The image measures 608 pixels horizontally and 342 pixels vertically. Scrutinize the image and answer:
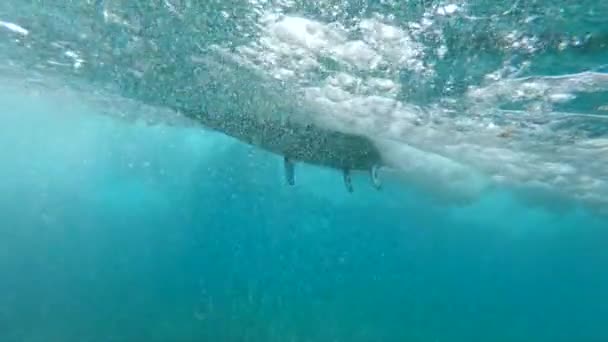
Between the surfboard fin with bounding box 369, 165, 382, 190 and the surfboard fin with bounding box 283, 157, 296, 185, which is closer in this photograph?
the surfboard fin with bounding box 283, 157, 296, 185

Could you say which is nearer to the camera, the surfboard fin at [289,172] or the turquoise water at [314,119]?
the turquoise water at [314,119]

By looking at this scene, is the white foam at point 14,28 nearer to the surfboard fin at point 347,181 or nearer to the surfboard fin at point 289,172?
the surfboard fin at point 289,172

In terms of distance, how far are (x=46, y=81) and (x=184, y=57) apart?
12.5m

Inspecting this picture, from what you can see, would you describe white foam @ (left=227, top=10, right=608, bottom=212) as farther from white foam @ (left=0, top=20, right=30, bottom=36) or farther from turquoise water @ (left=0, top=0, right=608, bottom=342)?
white foam @ (left=0, top=20, right=30, bottom=36)

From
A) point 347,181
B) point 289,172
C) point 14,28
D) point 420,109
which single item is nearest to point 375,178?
point 347,181

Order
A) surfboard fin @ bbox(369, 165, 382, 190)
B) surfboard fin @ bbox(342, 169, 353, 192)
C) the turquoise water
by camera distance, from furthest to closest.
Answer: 1. surfboard fin @ bbox(369, 165, 382, 190)
2. surfboard fin @ bbox(342, 169, 353, 192)
3. the turquoise water

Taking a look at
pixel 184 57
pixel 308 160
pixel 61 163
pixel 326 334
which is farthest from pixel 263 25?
pixel 61 163

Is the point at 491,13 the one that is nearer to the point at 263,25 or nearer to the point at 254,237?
the point at 263,25

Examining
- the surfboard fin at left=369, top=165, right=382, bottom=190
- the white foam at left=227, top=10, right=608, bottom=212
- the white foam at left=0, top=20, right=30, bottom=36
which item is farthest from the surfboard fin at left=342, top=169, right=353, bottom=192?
the white foam at left=0, top=20, right=30, bottom=36

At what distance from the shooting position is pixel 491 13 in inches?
332

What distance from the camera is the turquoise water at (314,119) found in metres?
Result: 10.2

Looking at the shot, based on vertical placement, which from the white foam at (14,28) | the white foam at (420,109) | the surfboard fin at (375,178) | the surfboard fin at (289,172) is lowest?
the white foam at (14,28)

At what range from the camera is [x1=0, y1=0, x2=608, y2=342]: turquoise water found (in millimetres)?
10195

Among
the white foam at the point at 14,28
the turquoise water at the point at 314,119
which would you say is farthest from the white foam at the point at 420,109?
the white foam at the point at 14,28
